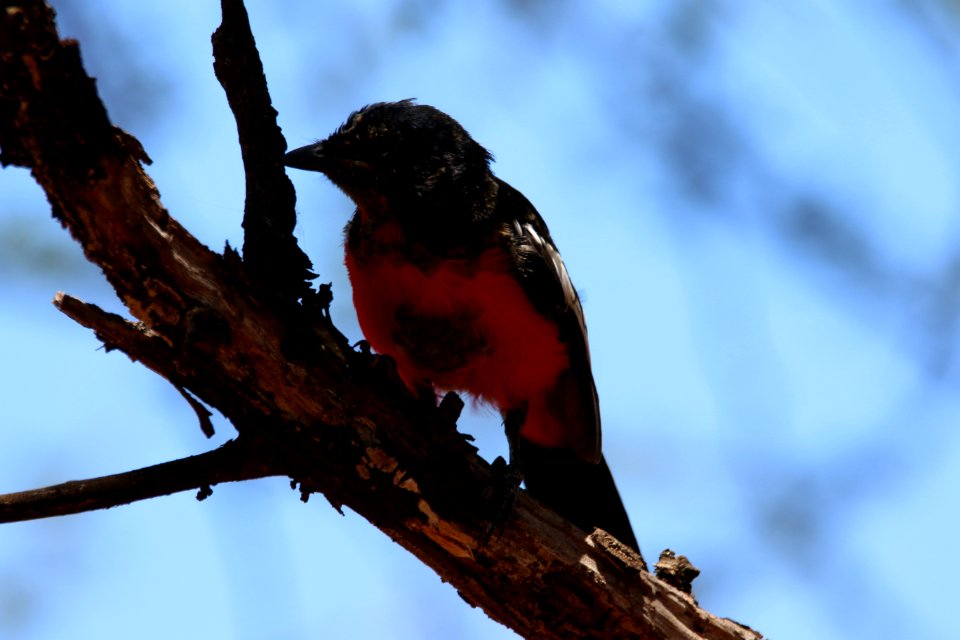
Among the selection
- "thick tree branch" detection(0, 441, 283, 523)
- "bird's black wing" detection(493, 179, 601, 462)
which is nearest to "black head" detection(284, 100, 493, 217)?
"bird's black wing" detection(493, 179, 601, 462)

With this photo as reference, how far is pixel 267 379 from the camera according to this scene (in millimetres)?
3645

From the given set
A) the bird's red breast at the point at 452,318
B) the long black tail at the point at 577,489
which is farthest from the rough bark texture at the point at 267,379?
the long black tail at the point at 577,489

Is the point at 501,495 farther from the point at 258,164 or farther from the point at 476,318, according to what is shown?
the point at 258,164

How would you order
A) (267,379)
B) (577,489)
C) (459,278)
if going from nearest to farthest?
(267,379) < (459,278) < (577,489)

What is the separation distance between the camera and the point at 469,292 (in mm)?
4902

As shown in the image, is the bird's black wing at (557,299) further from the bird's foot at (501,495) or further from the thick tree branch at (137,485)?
the thick tree branch at (137,485)

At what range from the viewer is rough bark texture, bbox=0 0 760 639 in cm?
313

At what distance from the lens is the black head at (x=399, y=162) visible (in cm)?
515

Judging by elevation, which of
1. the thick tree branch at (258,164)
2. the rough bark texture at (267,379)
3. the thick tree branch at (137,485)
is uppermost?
the thick tree branch at (258,164)

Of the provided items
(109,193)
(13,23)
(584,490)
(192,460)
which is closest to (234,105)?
(109,193)

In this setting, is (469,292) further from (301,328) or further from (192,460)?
(192,460)

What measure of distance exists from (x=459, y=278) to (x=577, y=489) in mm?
1650

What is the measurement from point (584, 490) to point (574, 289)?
1.14 m

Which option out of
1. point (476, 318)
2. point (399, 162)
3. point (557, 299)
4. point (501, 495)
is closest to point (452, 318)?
point (476, 318)
